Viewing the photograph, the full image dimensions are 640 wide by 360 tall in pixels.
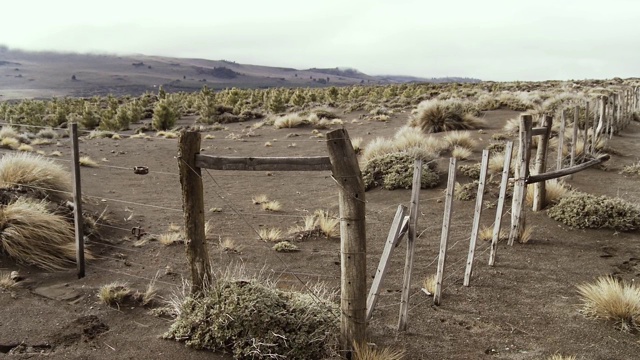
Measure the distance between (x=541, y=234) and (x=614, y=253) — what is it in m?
1.23

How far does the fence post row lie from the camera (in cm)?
391

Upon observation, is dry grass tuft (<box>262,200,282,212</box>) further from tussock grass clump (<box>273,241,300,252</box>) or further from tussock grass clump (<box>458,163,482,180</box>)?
tussock grass clump (<box>458,163,482,180</box>)

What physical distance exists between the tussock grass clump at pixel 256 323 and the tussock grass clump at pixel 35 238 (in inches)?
124

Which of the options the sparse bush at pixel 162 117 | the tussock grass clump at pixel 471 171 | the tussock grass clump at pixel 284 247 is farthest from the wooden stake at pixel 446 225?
the sparse bush at pixel 162 117

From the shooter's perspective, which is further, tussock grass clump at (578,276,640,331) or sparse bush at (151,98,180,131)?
sparse bush at (151,98,180,131)

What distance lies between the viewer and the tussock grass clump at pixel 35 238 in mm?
6793

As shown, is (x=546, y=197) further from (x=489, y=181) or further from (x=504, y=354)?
(x=504, y=354)

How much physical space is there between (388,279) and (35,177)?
699cm

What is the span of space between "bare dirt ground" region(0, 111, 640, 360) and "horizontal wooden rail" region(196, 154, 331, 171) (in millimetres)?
1828

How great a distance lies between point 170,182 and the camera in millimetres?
14203

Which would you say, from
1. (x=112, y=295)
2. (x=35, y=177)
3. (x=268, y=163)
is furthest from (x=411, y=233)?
(x=35, y=177)

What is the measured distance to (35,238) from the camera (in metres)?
7.05

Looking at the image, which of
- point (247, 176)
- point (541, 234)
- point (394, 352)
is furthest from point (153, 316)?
point (247, 176)

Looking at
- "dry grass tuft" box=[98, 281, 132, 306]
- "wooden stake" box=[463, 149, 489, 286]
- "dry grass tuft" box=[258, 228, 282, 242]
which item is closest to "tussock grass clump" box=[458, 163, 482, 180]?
"dry grass tuft" box=[258, 228, 282, 242]
